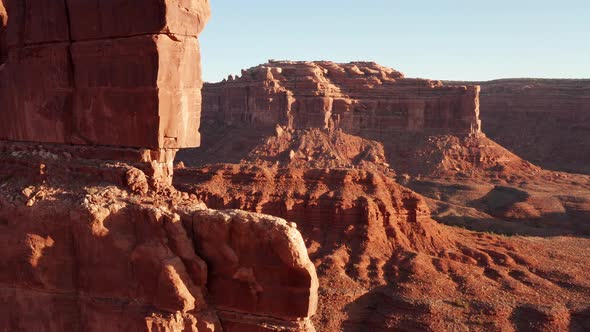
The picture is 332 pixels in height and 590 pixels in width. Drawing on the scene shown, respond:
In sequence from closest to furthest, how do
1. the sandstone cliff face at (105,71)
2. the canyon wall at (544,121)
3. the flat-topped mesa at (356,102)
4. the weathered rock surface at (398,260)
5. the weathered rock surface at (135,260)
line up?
the weathered rock surface at (135,260), the sandstone cliff face at (105,71), the weathered rock surface at (398,260), the flat-topped mesa at (356,102), the canyon wall at (544,121)

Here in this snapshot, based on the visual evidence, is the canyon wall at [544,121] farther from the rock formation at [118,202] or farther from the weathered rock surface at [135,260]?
the weathered rock surface at [135,260]

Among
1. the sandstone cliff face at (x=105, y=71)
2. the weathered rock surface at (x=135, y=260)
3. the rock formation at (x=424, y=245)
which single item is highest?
the sandstone cliff face at (x=105, y=71)

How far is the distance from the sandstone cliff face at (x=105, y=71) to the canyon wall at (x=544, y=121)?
278 feet

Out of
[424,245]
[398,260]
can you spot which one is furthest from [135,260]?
[424,245]

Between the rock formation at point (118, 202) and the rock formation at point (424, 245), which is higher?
the rock formation at point (118, 202)

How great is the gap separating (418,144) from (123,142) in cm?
6984

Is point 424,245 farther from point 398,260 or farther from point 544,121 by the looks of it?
point 544,121

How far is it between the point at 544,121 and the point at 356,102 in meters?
41.3

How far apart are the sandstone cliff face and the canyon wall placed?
84.8 m

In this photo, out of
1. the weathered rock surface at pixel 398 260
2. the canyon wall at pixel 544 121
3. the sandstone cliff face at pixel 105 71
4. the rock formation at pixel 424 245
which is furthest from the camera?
the canyon wall at pixel 544 121

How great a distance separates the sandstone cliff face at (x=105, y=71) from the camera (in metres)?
9.23

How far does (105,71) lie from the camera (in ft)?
31.8

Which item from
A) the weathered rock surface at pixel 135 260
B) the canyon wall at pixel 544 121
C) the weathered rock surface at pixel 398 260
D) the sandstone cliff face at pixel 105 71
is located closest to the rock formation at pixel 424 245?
the weathered rock surface at pixel 398 260

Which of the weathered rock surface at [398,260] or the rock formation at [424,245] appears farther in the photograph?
the rock formation at [424,245]
